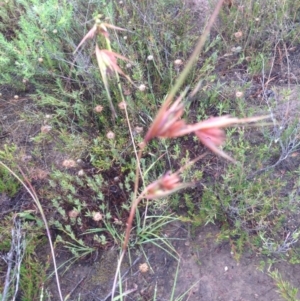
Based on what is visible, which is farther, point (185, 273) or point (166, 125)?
point (185, 273)

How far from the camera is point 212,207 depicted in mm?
1658

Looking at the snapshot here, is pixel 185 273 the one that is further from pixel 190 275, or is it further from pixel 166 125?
pixel 166 125

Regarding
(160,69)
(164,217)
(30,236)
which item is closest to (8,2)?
(160,69)

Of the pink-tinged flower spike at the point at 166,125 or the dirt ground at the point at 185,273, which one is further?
the dirt ground at the point at 185,273

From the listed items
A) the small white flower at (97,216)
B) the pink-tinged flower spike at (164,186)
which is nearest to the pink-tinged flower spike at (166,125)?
the pink-tinged flower spike at (164,186)

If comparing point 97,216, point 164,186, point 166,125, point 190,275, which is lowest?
point 190,275

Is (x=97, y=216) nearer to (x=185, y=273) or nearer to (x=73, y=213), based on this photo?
(x=73, y=213)

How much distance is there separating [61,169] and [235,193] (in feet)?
3.03

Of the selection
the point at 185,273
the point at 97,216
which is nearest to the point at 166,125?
the point at 97,216

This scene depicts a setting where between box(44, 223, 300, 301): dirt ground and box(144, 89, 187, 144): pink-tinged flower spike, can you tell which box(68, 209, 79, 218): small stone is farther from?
box(144, 89, 187, 144): pink-tinged flower spike

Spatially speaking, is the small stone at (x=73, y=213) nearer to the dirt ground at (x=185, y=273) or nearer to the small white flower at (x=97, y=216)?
the small white flower at (x=97, y=216)

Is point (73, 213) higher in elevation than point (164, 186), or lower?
lower

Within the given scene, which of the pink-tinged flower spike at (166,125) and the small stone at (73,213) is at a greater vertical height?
the pink-tinged flower spike at (166,125)

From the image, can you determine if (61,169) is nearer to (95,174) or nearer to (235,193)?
(95,174)
